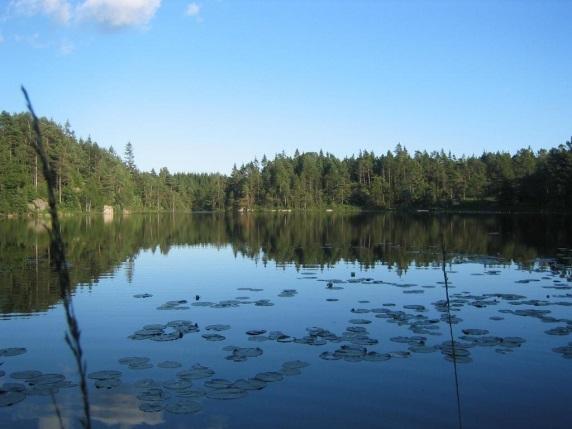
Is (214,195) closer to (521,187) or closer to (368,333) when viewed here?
(521,187)

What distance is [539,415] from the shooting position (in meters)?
9.06

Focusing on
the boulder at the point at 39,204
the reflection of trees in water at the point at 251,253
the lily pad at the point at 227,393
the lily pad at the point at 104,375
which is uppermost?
the boulder at the point at 39,204

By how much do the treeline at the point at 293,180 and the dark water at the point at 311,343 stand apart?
57571 mm

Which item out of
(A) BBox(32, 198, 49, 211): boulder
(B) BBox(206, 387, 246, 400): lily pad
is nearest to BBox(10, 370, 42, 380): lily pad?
(B) BBox(206, 387, 246, 400): lily pad

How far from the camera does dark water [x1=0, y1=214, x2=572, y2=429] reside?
9.20m

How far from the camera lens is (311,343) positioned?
13.5 m

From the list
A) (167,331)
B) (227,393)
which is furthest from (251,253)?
(227,393)

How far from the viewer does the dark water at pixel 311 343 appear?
30.2ft

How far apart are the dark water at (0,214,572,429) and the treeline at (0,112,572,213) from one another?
57571 millimetres

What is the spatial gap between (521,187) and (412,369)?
108527mm

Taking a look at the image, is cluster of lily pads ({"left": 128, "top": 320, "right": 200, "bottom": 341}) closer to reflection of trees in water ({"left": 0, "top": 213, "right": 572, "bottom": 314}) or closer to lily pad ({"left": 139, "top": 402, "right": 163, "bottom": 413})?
lily pad ({"left": 139, "top": 402, "right": 163, "bottom": 413})

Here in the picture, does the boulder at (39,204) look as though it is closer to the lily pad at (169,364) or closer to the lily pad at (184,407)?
the lily pad at (169,364)

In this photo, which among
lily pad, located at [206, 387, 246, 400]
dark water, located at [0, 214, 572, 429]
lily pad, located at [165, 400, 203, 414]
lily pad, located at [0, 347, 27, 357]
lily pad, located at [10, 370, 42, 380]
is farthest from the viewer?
lily pad, located at [0, 347, 27, 357]

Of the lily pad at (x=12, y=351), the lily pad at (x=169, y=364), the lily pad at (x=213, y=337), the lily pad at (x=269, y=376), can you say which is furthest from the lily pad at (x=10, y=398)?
the lily pad at (x=213, y=337)
